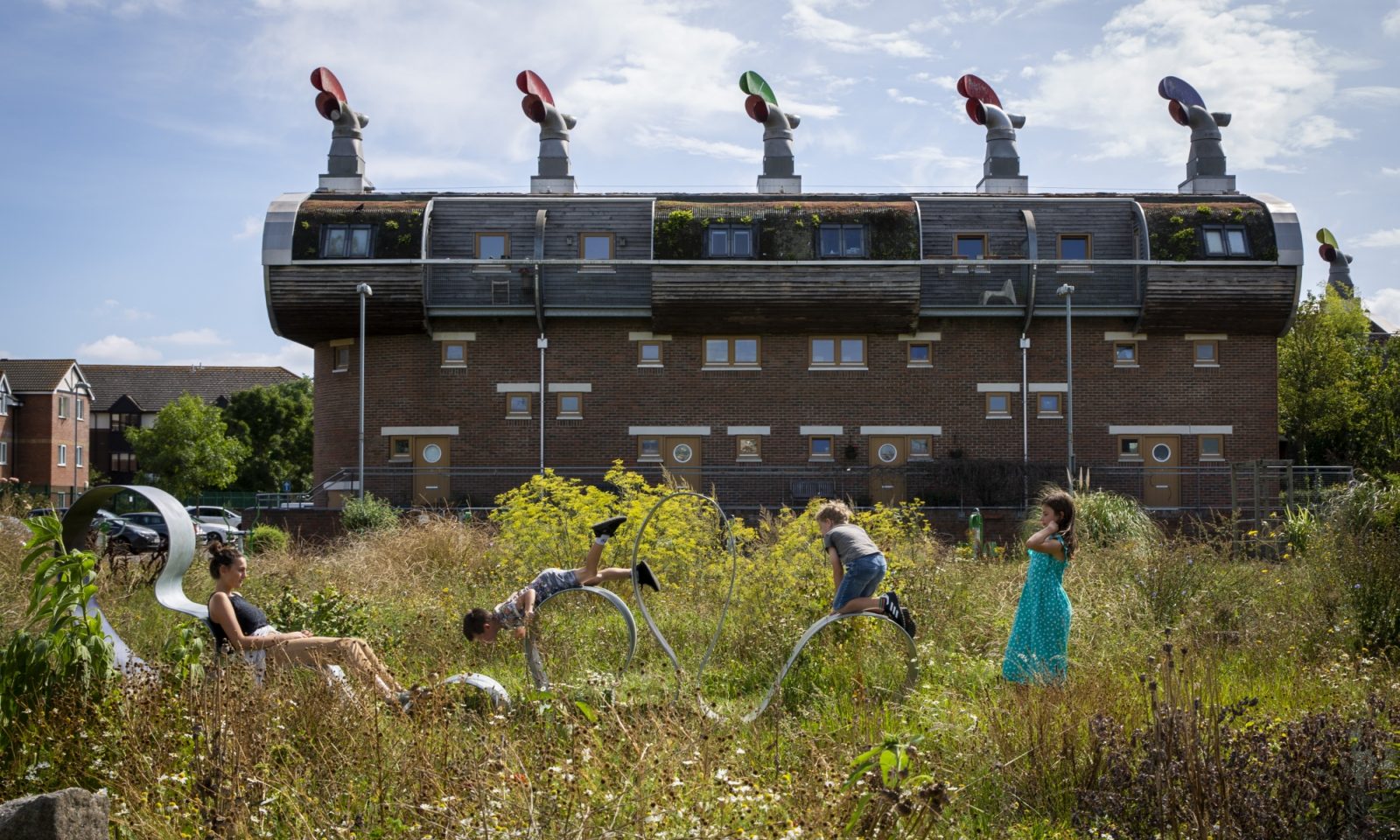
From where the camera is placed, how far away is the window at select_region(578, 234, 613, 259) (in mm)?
31422

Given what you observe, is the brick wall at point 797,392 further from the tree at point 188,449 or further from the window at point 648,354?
the tree at point 188,449

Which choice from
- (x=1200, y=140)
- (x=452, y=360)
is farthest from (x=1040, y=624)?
(x=1200, y=140)

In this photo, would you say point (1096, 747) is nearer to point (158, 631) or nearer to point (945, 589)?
point (945, 589)

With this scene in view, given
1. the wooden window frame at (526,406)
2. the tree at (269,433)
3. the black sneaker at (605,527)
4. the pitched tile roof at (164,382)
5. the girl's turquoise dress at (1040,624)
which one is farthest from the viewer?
the pitched tile roof at (164,382)

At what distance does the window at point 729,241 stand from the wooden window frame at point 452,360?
687cm

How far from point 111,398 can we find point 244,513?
5796 centimetres

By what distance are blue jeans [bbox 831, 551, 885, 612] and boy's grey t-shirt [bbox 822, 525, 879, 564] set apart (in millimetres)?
36

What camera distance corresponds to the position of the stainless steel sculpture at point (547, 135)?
112 feet

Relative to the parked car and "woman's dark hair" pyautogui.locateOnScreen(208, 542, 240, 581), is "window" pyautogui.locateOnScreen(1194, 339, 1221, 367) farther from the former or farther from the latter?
"woman's dark hair" pyautogui.locateOnScreen(208, 542, 240, 581)

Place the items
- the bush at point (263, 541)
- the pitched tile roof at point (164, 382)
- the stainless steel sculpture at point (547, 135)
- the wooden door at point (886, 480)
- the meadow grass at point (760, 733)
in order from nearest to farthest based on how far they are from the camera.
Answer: the meadow grass at point (760, 733) → the bush at point (263, 541) → the wooden door at point (886, 480) → the stainless steel sculpture at point (547, 135) → the pitched tile roof at point (164, 382)

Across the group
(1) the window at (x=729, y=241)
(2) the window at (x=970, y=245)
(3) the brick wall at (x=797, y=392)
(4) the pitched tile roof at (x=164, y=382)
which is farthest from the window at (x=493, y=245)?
(4) the pitched tile roof at (x=164, y=382)

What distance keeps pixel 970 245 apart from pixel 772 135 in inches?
278

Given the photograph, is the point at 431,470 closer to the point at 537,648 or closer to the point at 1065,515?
the point at 537,648

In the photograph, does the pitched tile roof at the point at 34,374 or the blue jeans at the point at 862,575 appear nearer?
the blue jeans at the point at 862,575
